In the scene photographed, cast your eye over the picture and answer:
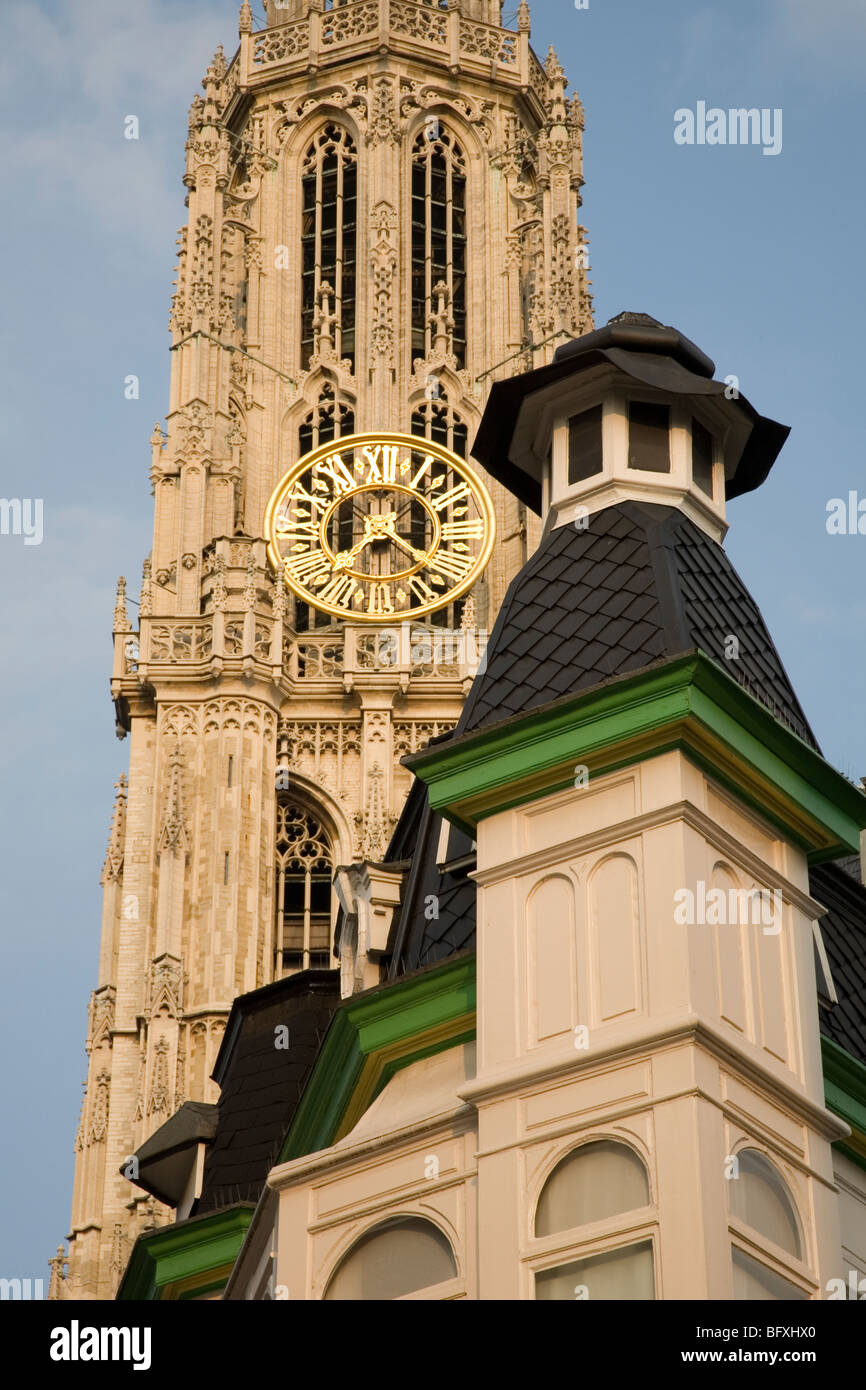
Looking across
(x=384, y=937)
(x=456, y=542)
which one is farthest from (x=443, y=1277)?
(x=456, y=542)

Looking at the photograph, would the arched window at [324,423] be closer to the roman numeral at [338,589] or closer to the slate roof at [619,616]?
the roman numeral at [338,589]

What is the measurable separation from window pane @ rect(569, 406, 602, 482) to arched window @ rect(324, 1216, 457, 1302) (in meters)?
6.02

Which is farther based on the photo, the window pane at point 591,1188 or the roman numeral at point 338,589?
the roman numeral at point 338,589

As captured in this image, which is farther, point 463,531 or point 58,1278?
point 463,531

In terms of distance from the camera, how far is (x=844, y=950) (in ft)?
73.4

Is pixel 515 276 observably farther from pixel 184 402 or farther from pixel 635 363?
pixel 635 363

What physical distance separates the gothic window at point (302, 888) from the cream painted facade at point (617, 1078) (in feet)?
153

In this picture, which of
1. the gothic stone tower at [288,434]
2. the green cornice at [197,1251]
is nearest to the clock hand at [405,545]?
the gothic stone tower at [288,434]

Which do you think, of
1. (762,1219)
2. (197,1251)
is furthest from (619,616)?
(197,1251)

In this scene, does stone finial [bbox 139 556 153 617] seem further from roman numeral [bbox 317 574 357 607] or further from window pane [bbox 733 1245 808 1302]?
window pane [bbox 733 1245 808 1302]

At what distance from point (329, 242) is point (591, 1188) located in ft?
209

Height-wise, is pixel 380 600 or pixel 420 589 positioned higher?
pixel 420 589

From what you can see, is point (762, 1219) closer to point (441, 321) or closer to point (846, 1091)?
point (846, 1091)

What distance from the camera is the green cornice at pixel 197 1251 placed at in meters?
23.5
